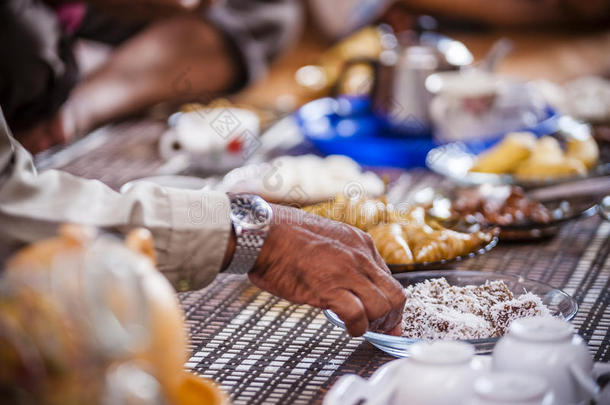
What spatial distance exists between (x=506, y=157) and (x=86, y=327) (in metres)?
1.14

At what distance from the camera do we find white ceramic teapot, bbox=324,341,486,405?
2.00 feet

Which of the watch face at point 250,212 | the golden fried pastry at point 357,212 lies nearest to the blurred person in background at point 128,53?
the golden fried pastry at point 357,212

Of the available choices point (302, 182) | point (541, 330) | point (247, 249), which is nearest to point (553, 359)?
point (541, 330)

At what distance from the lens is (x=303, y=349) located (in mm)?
897

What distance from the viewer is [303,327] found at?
3.16 ft

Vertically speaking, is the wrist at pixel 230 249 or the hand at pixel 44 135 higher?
the wrist at pixel 230 249

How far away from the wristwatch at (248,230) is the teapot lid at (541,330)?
0.28m

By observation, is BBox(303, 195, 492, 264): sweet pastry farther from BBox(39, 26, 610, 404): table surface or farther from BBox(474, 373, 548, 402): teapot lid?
BBox(474, 373, 548, 402): teapot lid

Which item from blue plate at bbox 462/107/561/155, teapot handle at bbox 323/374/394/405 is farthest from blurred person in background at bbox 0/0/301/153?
teapot handle at bbox 323/374/394/405

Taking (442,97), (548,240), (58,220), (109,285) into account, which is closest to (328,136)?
(442,97)

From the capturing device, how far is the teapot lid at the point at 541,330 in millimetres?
648

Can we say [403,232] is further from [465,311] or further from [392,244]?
[465,311]

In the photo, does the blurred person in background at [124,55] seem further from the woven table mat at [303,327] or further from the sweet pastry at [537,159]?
the woven table mat at [303,327]

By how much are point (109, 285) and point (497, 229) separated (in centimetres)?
73
